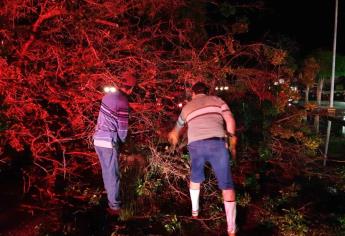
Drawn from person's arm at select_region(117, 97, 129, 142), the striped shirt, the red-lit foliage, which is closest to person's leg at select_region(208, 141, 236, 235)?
the striped shirt

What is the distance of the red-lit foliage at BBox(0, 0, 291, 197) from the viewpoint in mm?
5871

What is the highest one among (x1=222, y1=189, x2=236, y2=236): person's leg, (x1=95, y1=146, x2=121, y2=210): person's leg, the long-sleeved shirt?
the long-sleeved shirt

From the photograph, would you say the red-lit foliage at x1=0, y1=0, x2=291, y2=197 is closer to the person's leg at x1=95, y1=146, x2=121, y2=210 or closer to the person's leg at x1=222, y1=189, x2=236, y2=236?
→ the person's leg at x1=95, y1=146, x2=121, y2=210

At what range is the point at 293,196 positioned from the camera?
6.92 metres

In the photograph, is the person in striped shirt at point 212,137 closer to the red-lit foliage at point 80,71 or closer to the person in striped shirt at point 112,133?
the person in striped shirt at point 112,133

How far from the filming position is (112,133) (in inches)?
203

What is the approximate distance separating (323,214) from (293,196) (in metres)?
0.74

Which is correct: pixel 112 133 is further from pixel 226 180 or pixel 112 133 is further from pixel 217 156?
pixel 226 180

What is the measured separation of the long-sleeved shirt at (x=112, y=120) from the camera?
5125 millimetres

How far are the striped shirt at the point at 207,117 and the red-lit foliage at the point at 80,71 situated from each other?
1.27 metres

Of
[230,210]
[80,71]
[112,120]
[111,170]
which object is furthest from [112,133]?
[230,210]

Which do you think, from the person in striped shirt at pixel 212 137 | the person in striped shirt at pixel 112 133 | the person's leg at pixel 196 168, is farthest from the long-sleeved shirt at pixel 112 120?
the person's leg at pixel 196 168

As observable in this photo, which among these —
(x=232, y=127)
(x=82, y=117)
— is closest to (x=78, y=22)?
(x=82, y=117)

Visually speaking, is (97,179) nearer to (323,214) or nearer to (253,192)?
(253,192)
